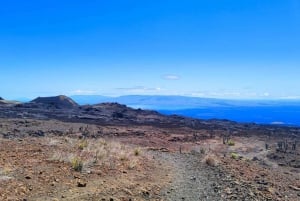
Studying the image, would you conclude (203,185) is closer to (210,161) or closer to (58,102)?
(210,161)

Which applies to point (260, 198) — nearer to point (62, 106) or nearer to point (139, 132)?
point (139, 132)

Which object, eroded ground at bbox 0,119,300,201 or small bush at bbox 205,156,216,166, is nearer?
→ eroded ground at bbox 0,119,300,201

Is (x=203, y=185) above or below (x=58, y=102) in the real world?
below

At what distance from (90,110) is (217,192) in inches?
1744

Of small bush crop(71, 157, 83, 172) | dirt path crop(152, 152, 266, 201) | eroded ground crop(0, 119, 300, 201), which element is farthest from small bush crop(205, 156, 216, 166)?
small bush crop(71, 157, 83, 172)

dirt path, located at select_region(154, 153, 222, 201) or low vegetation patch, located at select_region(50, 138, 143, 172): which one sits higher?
low vegetation patch, located at select_region(50, 138, 143, 172)

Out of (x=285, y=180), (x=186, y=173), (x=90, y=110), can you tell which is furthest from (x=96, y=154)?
(x=90, y=110)

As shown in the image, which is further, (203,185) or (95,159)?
(95,159)

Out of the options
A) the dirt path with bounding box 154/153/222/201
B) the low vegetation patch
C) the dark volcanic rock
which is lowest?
the dirt path with bounding box 154/153/222/201

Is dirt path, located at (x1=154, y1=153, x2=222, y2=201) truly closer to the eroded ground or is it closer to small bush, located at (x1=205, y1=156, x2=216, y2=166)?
the eroded ground

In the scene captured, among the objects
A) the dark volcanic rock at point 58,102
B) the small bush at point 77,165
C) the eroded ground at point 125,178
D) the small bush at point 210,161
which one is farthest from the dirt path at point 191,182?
the dark volcanic rock at point 58,102

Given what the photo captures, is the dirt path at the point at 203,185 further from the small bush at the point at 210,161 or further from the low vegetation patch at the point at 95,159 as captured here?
the low vegetation patch at the point at 95,159

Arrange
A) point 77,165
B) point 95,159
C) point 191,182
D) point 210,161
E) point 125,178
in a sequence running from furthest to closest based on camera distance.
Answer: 1. point 210,161
2. point 95,159
3. point 191,182
4. point 77,165
5. point 125,178

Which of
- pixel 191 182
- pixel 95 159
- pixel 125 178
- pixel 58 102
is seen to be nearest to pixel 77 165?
pixel 125 178
